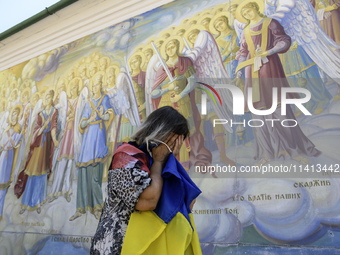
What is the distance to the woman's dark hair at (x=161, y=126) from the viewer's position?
1.60 m

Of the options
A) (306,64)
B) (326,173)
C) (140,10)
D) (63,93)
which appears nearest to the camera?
(326,173)

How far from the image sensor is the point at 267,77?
4051 millimetres

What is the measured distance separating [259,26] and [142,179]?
11.5 ft

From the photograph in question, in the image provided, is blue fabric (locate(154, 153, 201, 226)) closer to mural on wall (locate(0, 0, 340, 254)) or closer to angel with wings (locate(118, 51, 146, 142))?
mural on wall (locate(0, 0, 340, 254))

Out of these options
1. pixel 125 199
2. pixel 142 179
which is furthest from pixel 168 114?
pixel 125 199

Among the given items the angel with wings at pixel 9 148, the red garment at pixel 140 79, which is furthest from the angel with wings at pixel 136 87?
the angel with wings at pixel 9 148

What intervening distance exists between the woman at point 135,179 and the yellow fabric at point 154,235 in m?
0.04

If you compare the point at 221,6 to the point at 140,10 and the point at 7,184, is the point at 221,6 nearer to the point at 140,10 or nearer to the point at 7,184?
the point at 140,10

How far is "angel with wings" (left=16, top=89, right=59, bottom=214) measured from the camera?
605 cm

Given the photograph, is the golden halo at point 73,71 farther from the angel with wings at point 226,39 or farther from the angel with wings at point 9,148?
the angel with wings at point 226,39

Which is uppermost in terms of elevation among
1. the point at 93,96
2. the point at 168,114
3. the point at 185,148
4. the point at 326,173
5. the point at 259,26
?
the point at 259,26

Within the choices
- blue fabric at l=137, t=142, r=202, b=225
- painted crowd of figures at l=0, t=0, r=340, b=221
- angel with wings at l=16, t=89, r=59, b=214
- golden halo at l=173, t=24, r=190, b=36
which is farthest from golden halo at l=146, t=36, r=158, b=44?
blue fabric at l=137, t=142, r=202, b=225

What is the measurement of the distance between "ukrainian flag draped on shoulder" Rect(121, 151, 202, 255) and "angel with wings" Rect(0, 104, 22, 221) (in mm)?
6245

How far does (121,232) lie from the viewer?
144 centimetres
